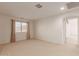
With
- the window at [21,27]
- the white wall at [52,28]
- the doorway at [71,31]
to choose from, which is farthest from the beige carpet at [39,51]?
the window at [21,27]

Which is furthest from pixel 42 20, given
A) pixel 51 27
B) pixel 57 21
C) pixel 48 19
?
pixel 57 21

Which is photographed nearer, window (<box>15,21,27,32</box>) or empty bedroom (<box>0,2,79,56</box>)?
empty bedroom (<box>0,2,79,56</box>)

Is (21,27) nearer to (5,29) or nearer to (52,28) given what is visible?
(5,29)

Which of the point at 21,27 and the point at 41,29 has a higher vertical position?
the point at 21,27

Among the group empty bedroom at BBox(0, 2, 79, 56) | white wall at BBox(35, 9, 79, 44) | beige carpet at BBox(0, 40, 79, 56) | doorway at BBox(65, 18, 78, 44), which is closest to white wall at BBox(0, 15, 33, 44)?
empty bedroom at BBox(0, 2, 79, 56)

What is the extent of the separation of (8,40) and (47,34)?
253cm

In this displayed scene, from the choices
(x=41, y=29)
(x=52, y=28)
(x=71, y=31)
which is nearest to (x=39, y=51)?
(x=71, y=31)

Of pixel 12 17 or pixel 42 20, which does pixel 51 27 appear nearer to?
pixel 42 20

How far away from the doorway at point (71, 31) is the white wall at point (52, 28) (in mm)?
257

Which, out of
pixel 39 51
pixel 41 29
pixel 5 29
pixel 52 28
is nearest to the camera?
pixel 39 51

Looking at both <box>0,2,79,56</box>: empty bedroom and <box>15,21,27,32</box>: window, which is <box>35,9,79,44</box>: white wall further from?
<box>15,21,27,32</box>: window

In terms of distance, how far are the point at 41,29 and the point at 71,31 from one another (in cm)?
257

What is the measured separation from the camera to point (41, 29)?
6523mm

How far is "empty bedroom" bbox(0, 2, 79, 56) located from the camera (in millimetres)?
3768
